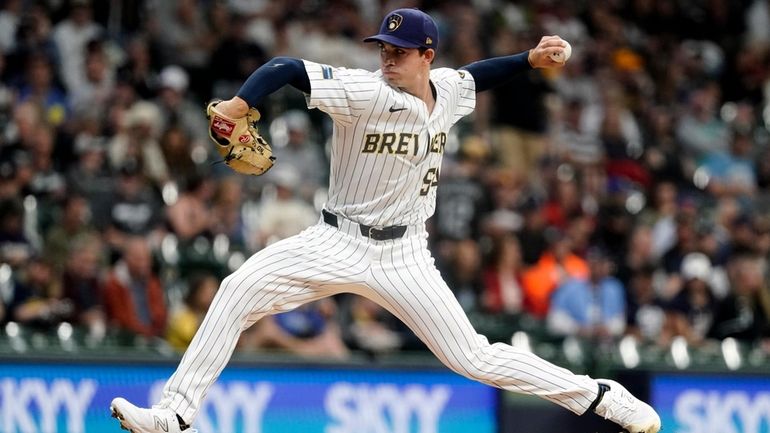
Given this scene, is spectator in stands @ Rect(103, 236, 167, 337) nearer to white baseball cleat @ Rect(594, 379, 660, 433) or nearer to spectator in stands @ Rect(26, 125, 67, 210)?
spectator in stands @ Rect(26, 125, 67, 210)

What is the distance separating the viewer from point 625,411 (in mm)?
6695

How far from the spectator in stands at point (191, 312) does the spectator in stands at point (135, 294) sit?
15cm

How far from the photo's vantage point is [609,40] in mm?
16531

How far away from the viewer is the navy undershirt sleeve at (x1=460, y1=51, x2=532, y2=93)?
694 centimetres

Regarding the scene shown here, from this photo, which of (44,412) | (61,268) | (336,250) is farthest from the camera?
(61,268)

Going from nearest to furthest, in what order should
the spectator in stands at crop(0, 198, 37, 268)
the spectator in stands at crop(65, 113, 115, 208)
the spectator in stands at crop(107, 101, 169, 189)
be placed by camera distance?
the spectator in stands at crop(0, 198, 37, 268)
the spectator in stands at crop(65, 113, 115, 208)
the spectator in stands at crop(107, 101, 169, 189)

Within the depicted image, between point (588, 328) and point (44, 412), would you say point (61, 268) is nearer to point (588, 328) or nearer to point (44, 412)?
point (44, 412)

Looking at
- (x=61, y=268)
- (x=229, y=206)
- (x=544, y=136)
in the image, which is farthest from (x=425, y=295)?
(x=544, y=136)

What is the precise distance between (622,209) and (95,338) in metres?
5.84

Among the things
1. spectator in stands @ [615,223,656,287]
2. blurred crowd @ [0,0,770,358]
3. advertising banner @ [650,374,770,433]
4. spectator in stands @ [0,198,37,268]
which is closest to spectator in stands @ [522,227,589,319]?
blurred crowd @ [0,0,770,358]

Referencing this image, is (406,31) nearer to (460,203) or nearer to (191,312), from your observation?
(191,312)

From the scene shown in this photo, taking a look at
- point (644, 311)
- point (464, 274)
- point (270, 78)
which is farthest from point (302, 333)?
point (270, 78)

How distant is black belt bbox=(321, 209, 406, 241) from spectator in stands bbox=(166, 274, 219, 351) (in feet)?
13.1

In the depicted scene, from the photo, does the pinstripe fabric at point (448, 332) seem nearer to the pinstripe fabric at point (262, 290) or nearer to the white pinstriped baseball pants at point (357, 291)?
the white pinstriped baseball pants at point (357, 291)
